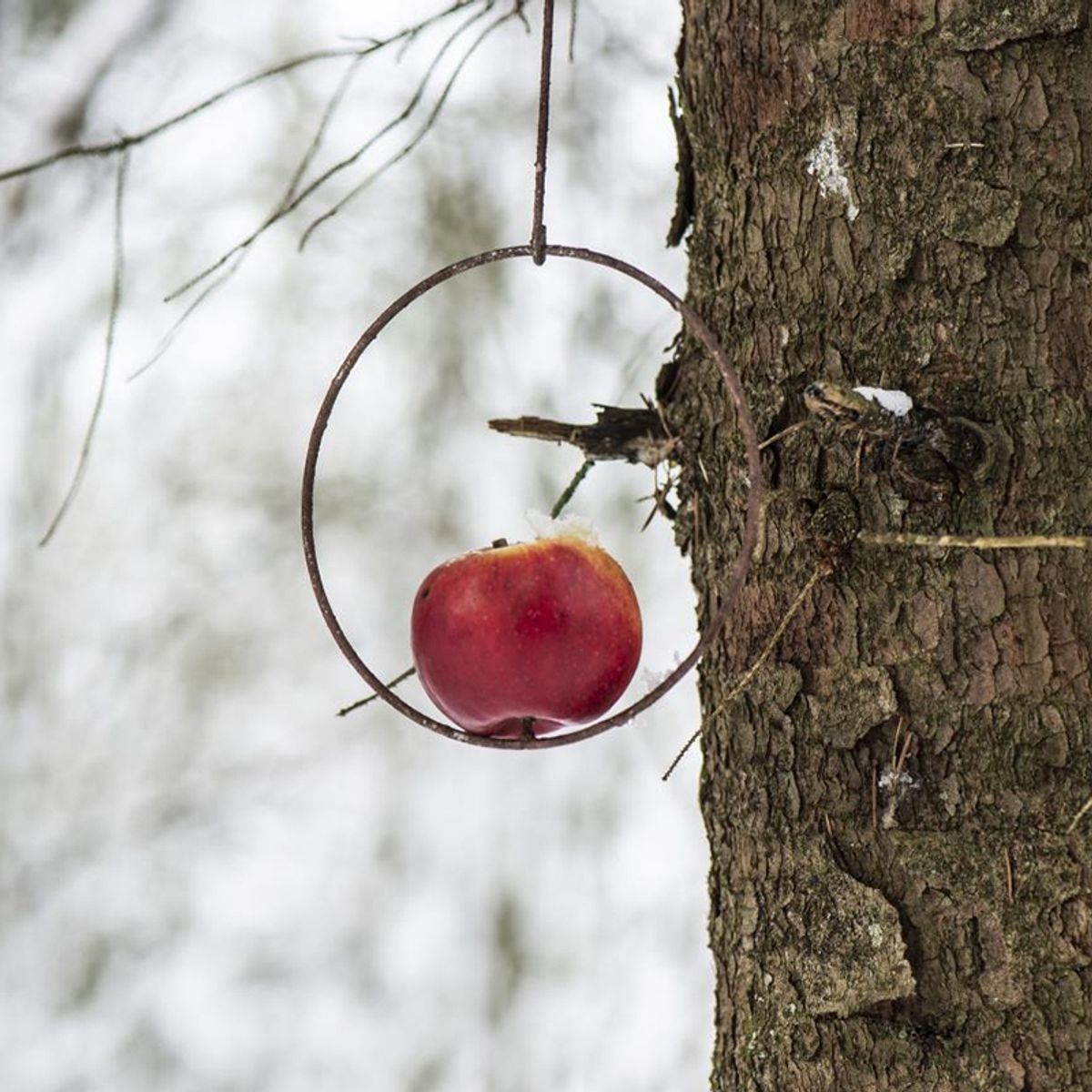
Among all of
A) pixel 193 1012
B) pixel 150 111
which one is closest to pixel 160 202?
pixel 150 111

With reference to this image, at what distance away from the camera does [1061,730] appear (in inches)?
34.6

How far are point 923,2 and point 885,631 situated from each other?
1.45 feet

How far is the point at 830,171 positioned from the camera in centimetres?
95

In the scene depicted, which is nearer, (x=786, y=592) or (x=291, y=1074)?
(x=786, y=592)

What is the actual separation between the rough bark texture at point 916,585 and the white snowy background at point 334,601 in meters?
1.39

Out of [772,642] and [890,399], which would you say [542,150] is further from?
[772,642]

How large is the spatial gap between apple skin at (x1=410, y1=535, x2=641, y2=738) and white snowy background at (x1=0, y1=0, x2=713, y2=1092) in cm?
149

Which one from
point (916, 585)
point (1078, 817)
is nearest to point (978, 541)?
point (916, 585)

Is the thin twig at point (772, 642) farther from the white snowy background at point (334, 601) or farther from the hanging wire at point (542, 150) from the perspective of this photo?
the white snowy background at point (334, 601)

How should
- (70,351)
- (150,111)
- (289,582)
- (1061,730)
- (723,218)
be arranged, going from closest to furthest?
(1061,730) < (723,218) < (150,111) < (70,351) < (289,582)

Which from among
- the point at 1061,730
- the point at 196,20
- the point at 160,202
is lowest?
the point at 1061,730

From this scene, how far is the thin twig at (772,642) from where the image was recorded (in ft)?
3.05

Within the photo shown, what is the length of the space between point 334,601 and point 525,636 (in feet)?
5.93

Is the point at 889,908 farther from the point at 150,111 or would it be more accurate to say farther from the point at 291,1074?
the point at 291,1074
